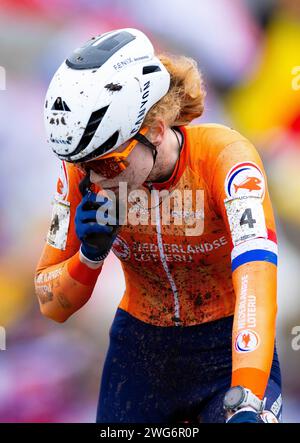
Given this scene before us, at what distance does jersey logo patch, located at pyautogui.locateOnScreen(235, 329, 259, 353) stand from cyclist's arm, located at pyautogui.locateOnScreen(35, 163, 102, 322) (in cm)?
85

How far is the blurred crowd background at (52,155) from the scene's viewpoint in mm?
5164

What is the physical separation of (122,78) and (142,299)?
1106 mm

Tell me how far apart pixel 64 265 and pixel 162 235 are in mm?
409

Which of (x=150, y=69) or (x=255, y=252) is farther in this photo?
(x=150, y=69)

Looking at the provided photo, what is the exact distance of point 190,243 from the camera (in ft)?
11.4

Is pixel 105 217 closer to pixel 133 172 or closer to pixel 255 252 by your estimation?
pixel 133 172

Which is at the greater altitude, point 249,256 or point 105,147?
point 105,147

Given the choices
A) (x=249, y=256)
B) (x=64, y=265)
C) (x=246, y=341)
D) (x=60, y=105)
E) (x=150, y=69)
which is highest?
(x=150, y=69)

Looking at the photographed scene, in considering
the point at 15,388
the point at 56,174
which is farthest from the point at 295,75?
the point at 15,388

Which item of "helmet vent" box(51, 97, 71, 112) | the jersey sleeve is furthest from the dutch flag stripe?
"helmet vent" box(51, 97, 71, 112)

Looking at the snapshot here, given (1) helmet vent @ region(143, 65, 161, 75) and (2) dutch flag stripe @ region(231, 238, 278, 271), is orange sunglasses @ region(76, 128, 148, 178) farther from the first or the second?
(2) dutch flag stripe @ region(231, 238, 278, 271)

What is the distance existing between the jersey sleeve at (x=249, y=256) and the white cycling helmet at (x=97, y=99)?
1.19 feet

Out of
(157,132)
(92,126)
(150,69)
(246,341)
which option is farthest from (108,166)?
(246,341)

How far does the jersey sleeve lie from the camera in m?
2.71
